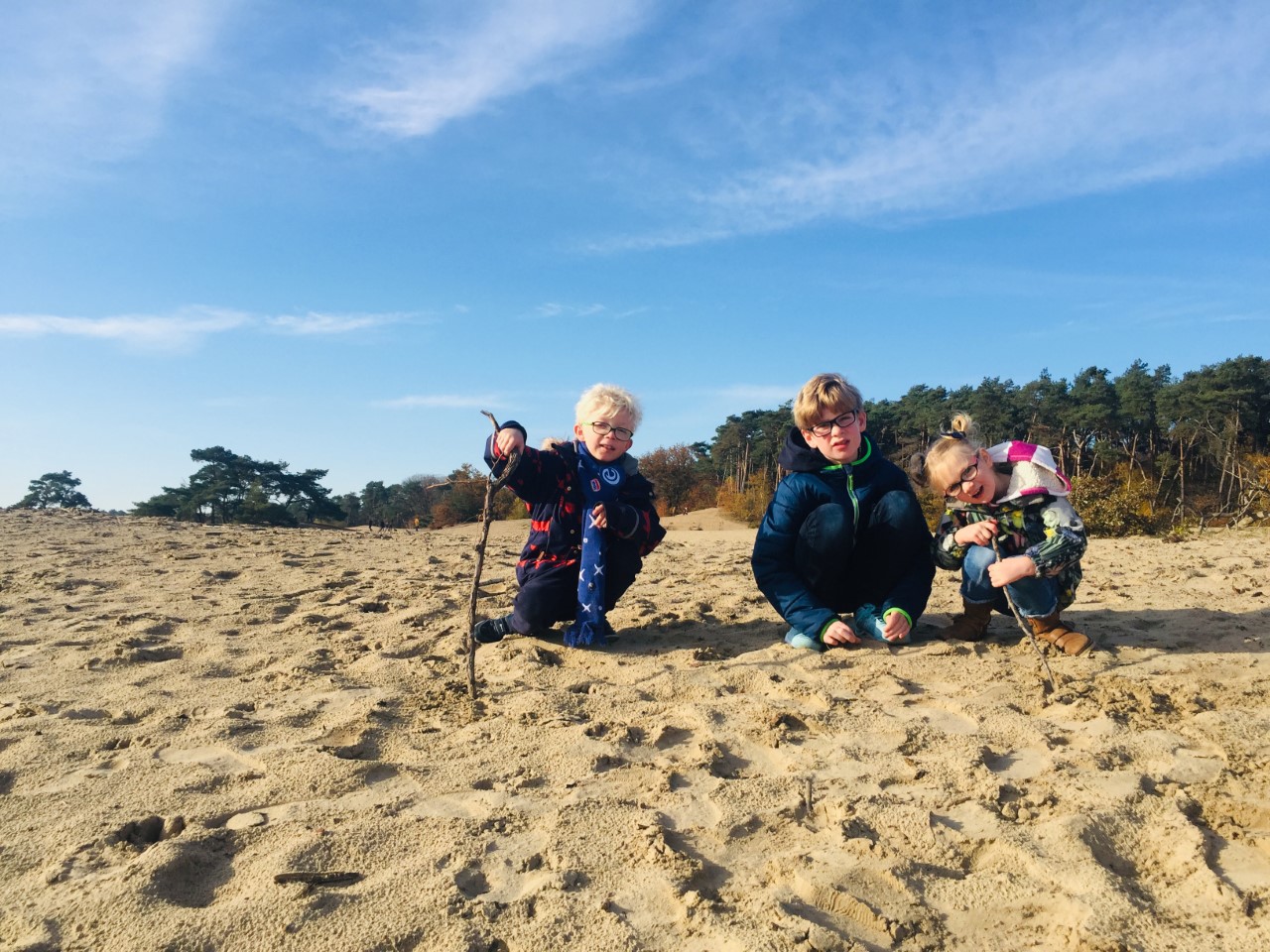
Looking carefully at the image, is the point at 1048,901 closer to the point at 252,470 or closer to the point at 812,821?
the point at 812,821

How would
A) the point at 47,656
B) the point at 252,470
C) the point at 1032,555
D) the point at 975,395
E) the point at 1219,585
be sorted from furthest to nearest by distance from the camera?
the point at 975,395 → the point at 252,470 → the point at 1219,585 → the point at 47,656 → the point at 1032,555

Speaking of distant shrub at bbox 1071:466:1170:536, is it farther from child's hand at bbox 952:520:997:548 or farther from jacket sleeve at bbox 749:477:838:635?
jacket sleeve at bbox 749:477:838:635

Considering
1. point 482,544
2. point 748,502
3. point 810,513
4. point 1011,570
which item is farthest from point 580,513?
point 748,502

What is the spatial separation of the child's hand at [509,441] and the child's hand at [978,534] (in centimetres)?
194

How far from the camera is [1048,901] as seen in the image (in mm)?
1756

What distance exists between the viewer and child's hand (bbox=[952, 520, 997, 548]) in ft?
11.2

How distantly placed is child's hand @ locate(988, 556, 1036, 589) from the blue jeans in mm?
94

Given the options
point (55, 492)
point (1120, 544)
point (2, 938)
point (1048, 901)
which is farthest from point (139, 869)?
point (55, 492)

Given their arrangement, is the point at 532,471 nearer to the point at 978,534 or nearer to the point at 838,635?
the point at 838,635

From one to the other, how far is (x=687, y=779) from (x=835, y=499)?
1.80m

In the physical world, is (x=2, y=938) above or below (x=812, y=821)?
above

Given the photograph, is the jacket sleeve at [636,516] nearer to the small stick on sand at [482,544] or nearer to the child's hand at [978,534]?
the small stick on sand at [482,544]

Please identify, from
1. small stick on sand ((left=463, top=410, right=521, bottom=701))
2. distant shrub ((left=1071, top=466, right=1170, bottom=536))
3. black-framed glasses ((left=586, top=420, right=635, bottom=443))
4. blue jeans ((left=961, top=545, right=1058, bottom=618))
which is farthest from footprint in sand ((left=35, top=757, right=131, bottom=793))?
distant shrub ((left=1071, top=466, right=1170, bottom=536))

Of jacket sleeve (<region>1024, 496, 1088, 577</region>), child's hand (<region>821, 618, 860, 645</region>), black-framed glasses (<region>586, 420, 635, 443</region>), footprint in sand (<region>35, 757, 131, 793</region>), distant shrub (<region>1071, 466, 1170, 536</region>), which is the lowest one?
distant shrub (<region>1071, 466, 1170, 536</region>)
